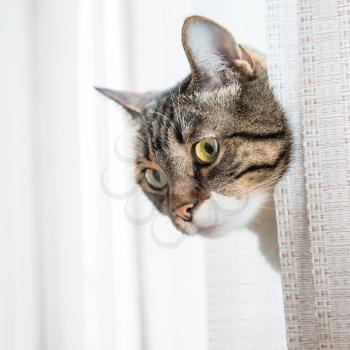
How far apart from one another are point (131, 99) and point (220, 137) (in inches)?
7.8

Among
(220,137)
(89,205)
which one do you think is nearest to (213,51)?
(220,137)

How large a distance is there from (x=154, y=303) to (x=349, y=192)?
0.37 metres

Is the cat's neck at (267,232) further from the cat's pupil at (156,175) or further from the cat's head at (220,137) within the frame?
the cat's pupil at (156,175)

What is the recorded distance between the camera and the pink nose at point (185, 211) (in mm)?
692

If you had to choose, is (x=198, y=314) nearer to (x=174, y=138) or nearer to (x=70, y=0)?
(x=174, y=138)

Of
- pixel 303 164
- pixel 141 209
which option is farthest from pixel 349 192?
pixel 141 209

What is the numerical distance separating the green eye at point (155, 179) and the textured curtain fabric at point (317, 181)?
7.3 inches

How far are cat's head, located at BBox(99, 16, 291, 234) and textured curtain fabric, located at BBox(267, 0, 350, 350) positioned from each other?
0.03 meters

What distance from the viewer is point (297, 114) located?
66 cm

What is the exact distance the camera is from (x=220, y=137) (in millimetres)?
680

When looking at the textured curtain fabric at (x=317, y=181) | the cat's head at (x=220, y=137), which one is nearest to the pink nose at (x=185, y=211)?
the cat's head at (x=220, y=137)

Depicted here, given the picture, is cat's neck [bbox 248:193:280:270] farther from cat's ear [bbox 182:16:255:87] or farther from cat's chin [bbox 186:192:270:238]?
cat's ear [bbox 182:16:255:87]

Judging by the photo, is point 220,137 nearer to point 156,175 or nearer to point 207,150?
point 207,150

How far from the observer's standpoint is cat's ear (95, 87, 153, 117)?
0.79 m
